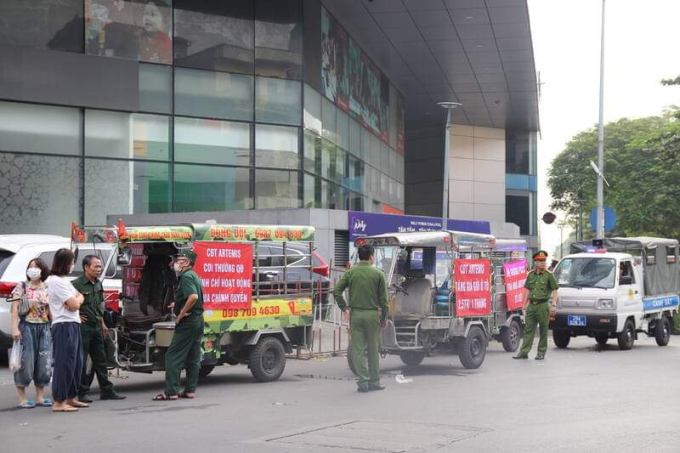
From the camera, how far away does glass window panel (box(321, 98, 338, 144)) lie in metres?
33.1

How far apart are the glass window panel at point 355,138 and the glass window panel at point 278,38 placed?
634 centimetres

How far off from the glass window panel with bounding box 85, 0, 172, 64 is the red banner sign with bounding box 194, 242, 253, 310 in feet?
52.3

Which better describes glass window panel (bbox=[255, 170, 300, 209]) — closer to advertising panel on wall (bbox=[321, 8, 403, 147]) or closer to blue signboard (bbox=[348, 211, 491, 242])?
blue signboard (bbox=[348, 211, 491, 242])

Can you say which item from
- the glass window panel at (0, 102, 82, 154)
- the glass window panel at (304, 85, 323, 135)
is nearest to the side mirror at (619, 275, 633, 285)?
the glass window panel at (304, 85, 323, 135)

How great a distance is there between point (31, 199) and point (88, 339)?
1656 cm

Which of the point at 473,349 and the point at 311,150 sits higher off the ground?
the point at 311,150

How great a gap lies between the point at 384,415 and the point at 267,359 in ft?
12.8

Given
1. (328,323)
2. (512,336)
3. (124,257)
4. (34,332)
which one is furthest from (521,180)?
(34,332)

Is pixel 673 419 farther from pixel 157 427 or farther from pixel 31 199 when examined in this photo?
pixel 31 199

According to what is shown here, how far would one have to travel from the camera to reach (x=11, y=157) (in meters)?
26.8

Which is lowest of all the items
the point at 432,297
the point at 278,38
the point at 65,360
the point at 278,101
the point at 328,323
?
the point at 328,323

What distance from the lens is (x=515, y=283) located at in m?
19.0

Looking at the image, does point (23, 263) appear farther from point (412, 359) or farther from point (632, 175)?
point (632, 175)

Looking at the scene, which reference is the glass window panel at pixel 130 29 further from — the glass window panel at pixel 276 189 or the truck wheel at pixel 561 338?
the truck wheel at pixel 561 338
